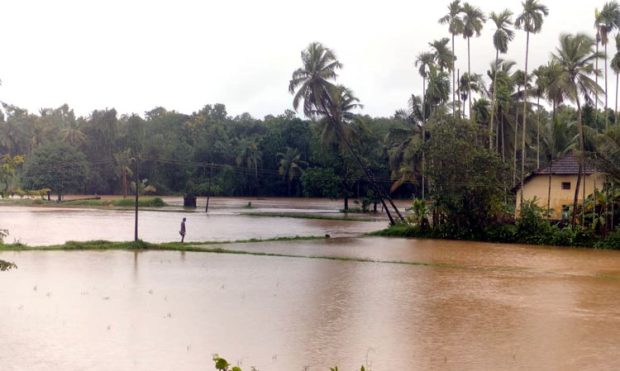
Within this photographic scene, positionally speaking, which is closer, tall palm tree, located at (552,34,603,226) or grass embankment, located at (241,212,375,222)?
tall palm tree, located at (552,34,603,226)

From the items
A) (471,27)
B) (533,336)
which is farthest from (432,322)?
(471,27)

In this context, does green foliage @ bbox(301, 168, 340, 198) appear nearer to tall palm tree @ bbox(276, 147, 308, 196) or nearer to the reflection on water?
tall palm tree @ bbox(276, 147, 308, 196)

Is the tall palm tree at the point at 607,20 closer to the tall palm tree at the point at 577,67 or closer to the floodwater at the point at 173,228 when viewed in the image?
the tall palm tree at the point at 577,67

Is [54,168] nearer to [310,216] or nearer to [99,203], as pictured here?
[99,203]

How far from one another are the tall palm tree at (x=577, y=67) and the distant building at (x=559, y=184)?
10.1 ft

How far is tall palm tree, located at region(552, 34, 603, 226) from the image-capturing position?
29.2m

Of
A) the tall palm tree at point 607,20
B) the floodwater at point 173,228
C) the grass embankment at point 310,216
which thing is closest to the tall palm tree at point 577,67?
the tall palm tree at point 607,20

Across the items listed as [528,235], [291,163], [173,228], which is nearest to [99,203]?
[291,163]

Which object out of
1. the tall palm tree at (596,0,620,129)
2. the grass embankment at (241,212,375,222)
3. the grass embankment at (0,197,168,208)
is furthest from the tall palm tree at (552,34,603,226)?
the grass embankment at (0,197,168,208)

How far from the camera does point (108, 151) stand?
81188 mm

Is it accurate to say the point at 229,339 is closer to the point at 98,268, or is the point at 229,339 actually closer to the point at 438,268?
the point at 98,268

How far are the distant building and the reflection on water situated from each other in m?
9.62

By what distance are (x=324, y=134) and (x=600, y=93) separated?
19.2 m

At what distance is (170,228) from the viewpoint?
122 feet
